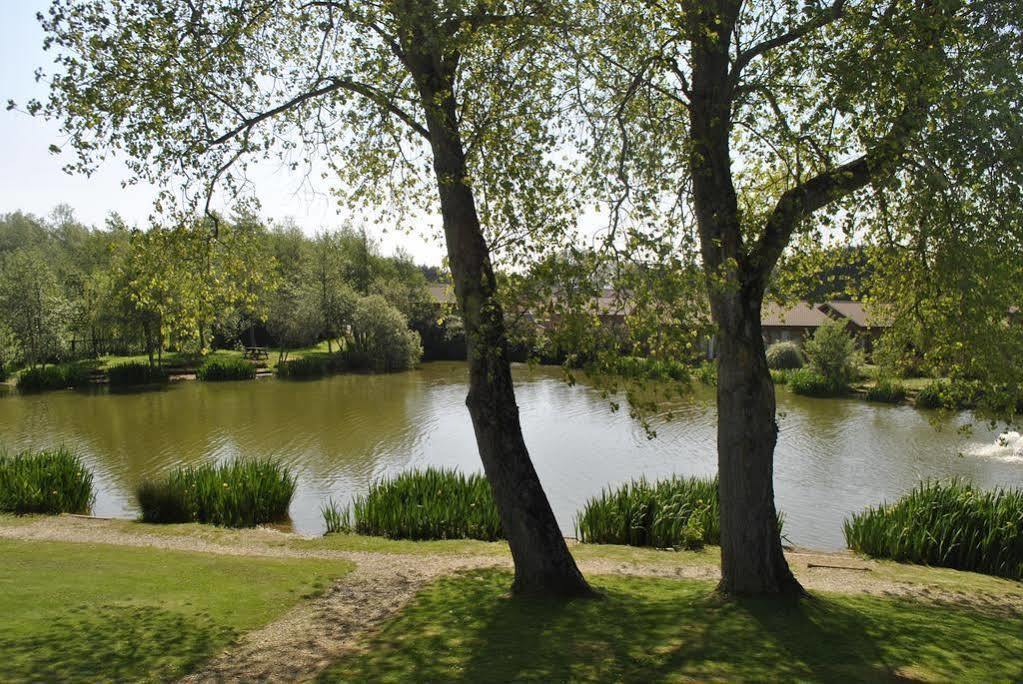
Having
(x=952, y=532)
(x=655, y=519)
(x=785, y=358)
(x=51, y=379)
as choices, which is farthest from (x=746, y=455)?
(x=51, y=379)

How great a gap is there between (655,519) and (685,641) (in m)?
5.21

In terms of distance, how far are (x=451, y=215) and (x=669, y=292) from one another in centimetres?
253

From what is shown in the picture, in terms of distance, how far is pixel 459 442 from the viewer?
2047cm

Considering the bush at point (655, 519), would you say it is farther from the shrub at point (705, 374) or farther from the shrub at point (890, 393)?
the shrub at point (890, 393)

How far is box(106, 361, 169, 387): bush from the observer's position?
3288cm

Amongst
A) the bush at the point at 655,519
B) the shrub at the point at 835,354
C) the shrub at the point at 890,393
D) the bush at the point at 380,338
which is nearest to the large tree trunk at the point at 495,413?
the bush at the point at 655,519

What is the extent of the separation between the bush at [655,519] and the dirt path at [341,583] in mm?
1174

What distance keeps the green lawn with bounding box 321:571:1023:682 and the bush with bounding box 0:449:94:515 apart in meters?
7.74

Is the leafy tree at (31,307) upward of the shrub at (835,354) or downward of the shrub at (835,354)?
upward

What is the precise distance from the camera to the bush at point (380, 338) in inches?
1540

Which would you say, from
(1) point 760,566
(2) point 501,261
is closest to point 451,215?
(2) point 501,261

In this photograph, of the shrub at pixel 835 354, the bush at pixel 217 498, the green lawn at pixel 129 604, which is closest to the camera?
the green lawn at pixel 129 604

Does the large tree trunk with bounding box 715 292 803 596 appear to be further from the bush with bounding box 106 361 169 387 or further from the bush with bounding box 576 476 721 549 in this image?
the bush with bounding box 106 361 169 387

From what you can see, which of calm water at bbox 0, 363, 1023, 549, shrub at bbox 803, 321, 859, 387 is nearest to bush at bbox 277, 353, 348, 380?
calm water at bbox 0, 363, 1023, 549
